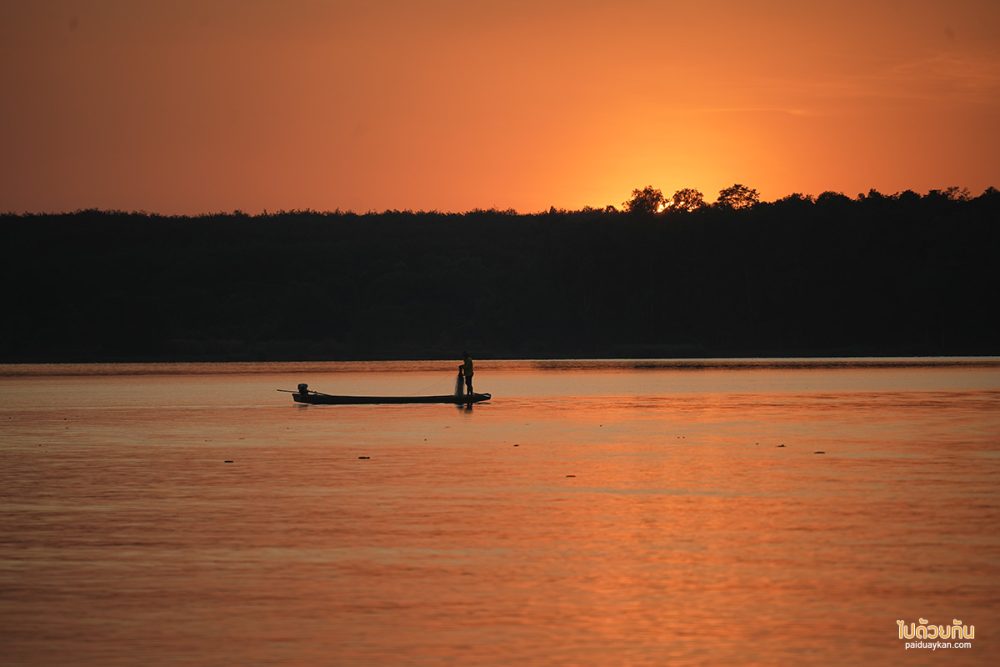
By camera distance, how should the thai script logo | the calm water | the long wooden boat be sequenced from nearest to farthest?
the thai script logo → the calm water → the long wooden boat

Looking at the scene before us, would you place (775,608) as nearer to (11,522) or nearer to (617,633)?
(617,633)

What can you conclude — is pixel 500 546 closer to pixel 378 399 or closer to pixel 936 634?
pixel 936 634

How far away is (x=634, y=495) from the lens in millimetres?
28938

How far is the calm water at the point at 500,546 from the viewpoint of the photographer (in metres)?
16.0

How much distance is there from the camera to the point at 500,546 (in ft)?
73.3

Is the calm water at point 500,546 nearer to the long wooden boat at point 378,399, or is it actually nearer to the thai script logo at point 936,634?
the thai script logo at point 936,634

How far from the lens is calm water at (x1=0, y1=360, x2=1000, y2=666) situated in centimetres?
1600

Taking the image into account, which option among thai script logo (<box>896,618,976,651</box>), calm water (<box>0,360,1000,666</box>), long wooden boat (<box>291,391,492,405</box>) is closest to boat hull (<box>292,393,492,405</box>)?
long wooden boat (<box>291,391,492,405</box>)

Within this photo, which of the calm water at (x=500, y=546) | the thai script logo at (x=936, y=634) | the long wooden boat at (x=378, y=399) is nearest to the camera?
the thai script logo at (x=936, y=634)

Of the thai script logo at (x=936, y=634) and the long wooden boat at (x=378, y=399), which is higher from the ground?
the long wooden boat at (x=378, y=399)

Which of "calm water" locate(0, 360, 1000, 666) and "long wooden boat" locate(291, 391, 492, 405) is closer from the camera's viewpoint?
"calm water" locate(0, 360, 1000, 666)

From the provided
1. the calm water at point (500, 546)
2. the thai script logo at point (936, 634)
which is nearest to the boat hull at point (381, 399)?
the calm water at point (500, 546)

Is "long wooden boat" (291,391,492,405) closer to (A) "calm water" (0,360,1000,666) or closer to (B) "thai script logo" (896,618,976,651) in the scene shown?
(A) "calm water" (0,360,1000,666)

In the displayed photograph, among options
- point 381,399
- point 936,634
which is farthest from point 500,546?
point 381,399
